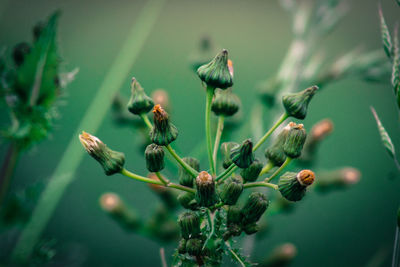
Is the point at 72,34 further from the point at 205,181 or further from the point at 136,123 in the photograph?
the point at 205,181

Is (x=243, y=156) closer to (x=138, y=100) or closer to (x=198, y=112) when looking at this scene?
(x=138, y=100)

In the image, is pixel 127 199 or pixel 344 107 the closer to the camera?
pixel 127 199

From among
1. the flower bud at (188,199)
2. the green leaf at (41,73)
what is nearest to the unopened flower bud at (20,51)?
the green leaf at (41,73)

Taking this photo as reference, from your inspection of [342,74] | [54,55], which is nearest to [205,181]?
[54,55]

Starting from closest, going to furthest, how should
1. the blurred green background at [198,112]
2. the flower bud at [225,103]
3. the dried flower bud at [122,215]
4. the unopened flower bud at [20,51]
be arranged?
the flower bud at [225,103], the unopened flower bud at [20,51], the dried flower bud at [122,215], the blurred green background at [198,112]

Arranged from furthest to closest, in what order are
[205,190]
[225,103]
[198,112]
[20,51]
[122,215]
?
[198,112], [122,215], [20,51], [225,103], [205,190]

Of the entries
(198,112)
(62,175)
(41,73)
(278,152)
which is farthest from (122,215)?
(198,112)

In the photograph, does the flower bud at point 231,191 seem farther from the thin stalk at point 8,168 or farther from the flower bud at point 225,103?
the thin stalk at point 8,168
